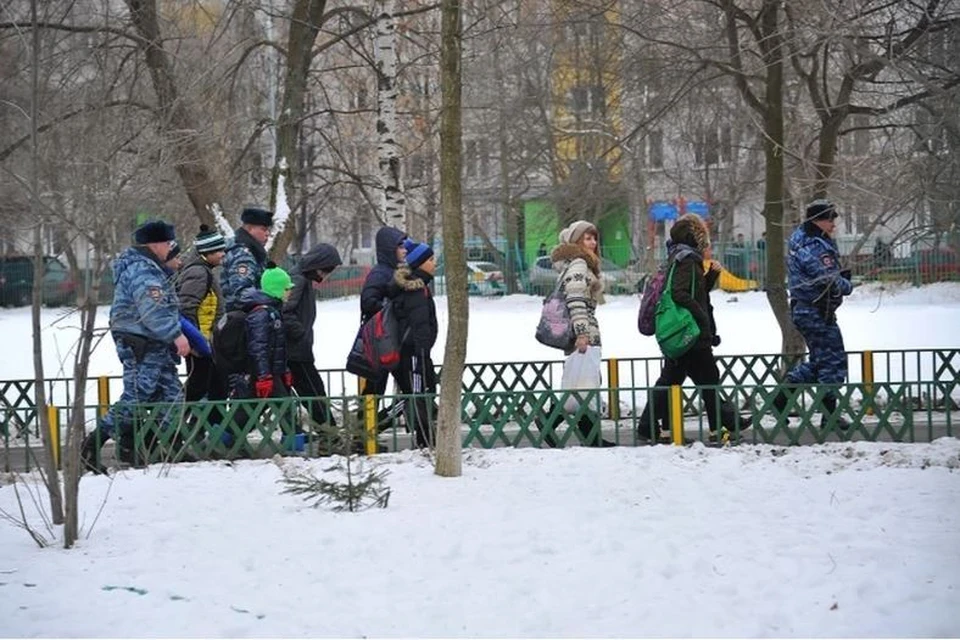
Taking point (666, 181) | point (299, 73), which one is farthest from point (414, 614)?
point (666, 181)

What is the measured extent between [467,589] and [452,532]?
3.30ft

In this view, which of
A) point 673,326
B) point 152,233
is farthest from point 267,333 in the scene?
point 673,326

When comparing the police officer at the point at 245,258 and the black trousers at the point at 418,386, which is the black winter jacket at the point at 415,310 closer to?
the black trousers at the point at 418,386

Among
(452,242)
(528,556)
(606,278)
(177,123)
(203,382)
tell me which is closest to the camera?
(528,556)

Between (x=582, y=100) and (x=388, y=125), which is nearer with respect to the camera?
(x=388, y=125)

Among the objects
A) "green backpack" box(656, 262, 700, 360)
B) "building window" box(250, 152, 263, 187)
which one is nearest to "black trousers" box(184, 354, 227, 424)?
"green backpack" box(656, 262, 700, 360)

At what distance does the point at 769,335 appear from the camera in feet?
83.7

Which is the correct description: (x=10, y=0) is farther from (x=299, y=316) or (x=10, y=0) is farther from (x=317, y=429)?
(x=317, y=429)

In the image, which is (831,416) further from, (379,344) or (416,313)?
(379,344)

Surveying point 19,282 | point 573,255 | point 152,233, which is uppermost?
point 19,282

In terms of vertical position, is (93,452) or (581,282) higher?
(581,282)

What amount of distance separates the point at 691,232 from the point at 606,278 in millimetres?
28443

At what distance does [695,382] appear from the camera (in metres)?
11.1

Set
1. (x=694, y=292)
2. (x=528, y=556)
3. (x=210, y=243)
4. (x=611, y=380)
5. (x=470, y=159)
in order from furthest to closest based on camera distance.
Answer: (x=470, y=159)
(x=611, y=380)
(x=210, y=243)
(x=694, y=292)
(x=528, y=556)
